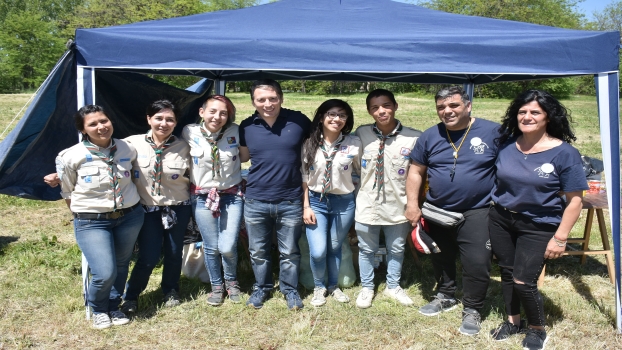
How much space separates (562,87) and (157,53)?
29.7 m

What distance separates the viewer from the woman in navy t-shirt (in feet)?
8.05

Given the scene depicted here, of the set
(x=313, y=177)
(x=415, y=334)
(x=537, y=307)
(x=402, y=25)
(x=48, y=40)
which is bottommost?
(x=415, y=334)

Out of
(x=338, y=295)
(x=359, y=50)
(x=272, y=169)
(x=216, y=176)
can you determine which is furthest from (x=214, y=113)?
(x=338, y=295)

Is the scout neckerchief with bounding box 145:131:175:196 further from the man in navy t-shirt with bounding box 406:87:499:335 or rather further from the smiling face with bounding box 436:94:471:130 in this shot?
the smiling face with bounding box 436:94:471:130

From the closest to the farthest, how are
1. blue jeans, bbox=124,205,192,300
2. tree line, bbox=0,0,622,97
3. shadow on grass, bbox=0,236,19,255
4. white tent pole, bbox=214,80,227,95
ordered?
blue jeans, bbox=124,205,192,300
shadow on grass, bbox=0,236,19,255
white tent pole, bbox=214,80,227,95
tree line, bbox=0,0,622,97

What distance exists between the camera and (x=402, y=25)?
11.0 feet

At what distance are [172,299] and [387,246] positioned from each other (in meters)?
1.60

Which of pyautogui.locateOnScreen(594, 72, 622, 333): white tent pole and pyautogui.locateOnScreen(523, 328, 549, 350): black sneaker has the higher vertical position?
pyautogui.locateOnScreen(594, 72, 622, 333): white tent pole

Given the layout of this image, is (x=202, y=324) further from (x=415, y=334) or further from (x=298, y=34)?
(x=298, y=34)

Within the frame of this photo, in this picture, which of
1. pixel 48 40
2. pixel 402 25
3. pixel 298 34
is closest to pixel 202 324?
pixel 298 34

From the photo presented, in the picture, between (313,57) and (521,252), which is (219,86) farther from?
(521,252)

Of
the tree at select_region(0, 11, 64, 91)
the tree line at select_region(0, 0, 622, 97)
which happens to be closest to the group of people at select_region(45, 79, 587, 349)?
the tree line at select_region(0, 0, 622, 97)

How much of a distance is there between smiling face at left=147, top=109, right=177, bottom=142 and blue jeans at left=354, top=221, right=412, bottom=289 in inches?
56.4

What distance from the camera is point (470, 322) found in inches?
117
